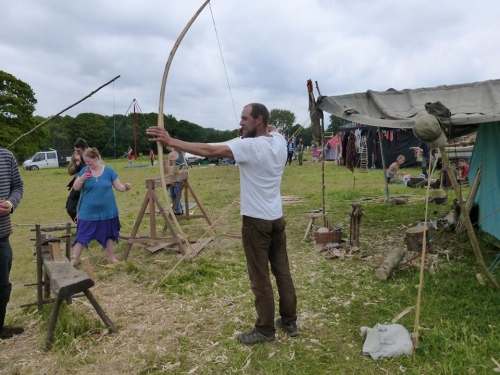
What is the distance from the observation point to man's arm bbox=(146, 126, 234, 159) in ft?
8.39

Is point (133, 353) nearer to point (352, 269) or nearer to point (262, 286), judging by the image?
point (262, 286)

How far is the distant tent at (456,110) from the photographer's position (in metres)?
4.96

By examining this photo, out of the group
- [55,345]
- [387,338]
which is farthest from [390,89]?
[55,345]

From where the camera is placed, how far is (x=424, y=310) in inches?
144

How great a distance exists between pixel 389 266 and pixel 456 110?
7.05ft

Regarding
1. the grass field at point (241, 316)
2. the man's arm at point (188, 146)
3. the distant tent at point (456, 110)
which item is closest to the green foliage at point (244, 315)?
the grass field at point (241, 316)

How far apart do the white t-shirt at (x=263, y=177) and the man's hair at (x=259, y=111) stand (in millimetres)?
154

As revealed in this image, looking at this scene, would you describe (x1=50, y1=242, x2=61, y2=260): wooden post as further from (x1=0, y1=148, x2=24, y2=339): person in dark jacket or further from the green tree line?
the green tree line

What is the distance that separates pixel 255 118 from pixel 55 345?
2.54 metres

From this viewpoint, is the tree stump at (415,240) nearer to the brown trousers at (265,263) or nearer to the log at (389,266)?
the log at (389,266)

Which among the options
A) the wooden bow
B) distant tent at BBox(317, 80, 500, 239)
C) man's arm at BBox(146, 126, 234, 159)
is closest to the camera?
man's arm at BBox(146, 126, 234, 159)

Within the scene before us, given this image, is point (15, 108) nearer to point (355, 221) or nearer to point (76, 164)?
point (76, 164)

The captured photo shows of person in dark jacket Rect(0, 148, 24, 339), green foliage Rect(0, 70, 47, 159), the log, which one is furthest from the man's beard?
green foliage Rect(0, 70, 47, 159)

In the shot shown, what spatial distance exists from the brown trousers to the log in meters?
1.71
